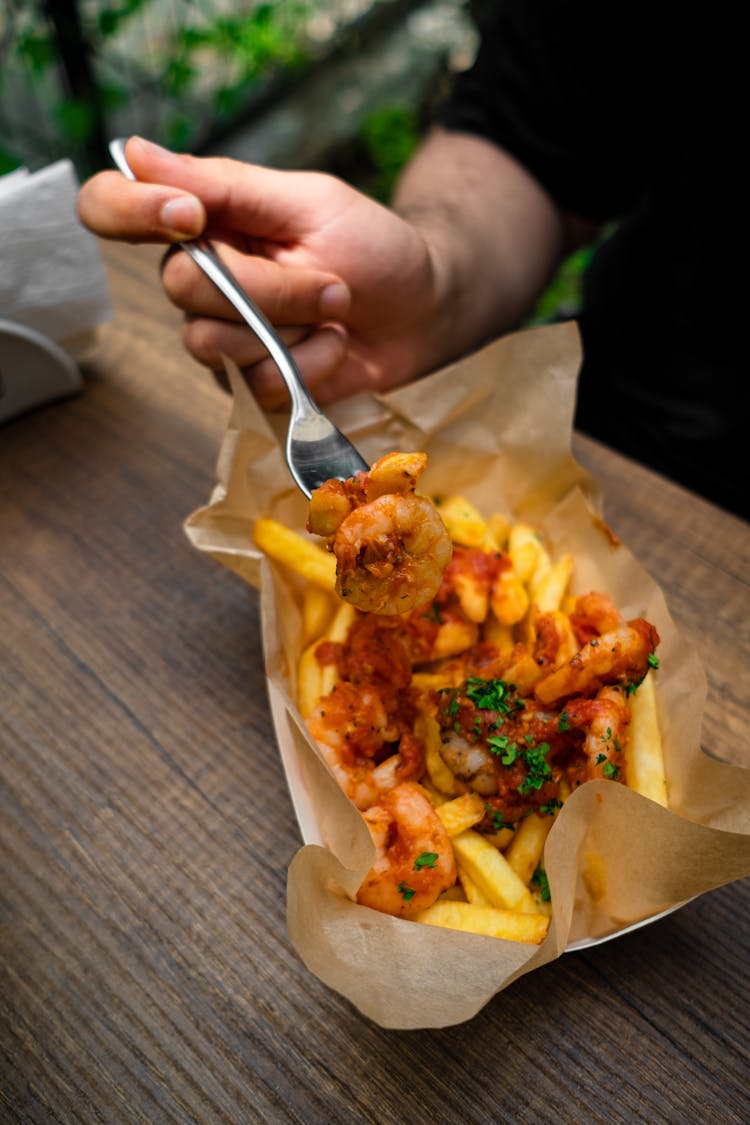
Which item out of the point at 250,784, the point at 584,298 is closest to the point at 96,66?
the point at 584,298

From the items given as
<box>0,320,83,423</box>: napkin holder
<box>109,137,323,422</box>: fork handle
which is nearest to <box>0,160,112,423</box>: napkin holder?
<box>0,320,83,423</box>: napkin holder

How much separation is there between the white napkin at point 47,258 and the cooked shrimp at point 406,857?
1268 mm

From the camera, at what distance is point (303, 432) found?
4.61ft

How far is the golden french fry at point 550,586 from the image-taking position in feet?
4.68

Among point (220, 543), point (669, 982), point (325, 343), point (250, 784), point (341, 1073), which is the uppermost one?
point (325, 343)

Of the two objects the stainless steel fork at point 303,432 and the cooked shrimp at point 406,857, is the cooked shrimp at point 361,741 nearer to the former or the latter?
the cooked shrimp at point 406,857

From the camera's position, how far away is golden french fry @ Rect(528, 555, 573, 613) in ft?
4.68

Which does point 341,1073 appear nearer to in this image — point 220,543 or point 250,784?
point 250,784

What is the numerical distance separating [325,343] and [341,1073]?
4.00 ft

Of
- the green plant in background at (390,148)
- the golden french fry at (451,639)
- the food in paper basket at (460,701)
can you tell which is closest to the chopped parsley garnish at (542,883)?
the food in paper basket at (460,701)

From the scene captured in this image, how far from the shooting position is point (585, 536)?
1.54 meters

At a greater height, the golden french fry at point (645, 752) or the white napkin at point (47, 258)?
the white napkin at point (47, 258)

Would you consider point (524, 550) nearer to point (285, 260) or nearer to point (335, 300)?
point (335, 300)

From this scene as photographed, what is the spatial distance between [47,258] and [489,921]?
4.92 feet
